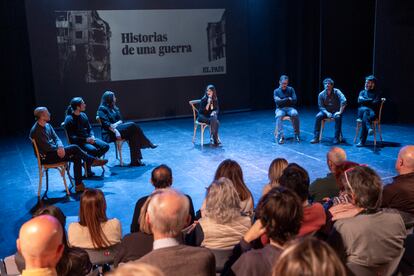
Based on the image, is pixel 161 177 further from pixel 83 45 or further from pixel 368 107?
pixel 83 45

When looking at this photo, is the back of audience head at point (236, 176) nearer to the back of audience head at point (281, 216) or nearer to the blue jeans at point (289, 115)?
the back of audience head at point (281, 216)

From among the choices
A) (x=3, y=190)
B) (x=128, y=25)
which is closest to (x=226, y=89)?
(x=128, y=25)

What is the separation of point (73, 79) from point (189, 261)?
8428 millimetres

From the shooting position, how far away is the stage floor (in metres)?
5.34

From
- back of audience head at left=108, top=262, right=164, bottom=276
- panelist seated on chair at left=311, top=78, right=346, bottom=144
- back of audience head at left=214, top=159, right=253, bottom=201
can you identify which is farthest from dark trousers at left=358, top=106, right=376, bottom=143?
back of audience head at left=108, top=262, right=164, bottom=276

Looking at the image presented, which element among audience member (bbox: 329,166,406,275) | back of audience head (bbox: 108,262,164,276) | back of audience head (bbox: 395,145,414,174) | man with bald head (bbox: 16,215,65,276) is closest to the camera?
back of audience head (bbox: 108,262,164,276)

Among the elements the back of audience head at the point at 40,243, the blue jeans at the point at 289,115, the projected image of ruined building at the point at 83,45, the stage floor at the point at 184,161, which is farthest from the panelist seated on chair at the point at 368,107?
the back of audience head at the point at 40,243

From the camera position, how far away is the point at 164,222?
195 cm

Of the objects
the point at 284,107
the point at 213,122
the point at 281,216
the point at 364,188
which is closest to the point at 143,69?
the point at 213,122

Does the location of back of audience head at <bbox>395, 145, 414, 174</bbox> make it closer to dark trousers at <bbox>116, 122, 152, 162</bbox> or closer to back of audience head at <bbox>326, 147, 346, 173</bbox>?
back of audience head at <bbox>326, 147, 346, 173</bbox>

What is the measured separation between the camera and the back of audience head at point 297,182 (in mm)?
2823

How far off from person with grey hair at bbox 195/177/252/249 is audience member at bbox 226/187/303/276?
1.63 feet

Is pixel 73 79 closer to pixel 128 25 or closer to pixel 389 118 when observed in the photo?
pixel 128 25

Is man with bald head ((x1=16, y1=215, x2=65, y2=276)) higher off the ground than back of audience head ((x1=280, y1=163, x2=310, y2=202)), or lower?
higher
